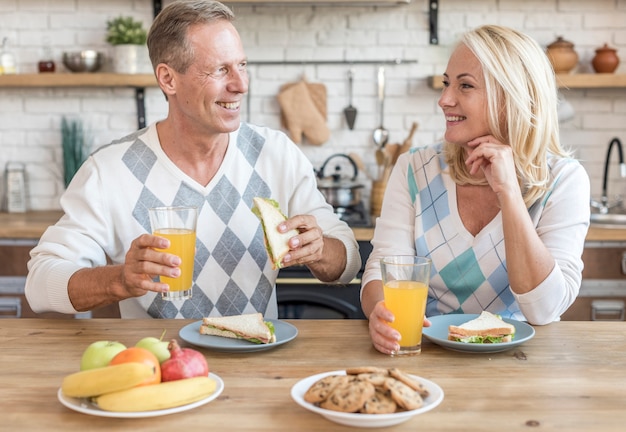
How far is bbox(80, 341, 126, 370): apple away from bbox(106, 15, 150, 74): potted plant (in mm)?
2688

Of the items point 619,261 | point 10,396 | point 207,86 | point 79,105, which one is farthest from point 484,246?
point 79,105

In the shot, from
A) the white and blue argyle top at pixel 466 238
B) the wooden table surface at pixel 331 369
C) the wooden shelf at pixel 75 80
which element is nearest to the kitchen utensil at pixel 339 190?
the wooden shelf at pixel 75 80

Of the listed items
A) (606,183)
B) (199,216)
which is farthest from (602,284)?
(199,216)

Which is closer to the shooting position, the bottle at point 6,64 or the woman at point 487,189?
the woman at point 487,189

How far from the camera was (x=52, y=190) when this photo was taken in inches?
162

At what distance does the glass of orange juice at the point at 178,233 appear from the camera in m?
1.66

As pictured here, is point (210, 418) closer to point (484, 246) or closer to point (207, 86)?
point (484, 246)

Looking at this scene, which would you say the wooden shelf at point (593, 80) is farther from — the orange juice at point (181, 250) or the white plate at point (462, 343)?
the orange juice at point (181, 250)

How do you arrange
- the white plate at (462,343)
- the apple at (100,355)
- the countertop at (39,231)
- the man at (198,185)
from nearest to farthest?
the apple at (100,355) → the white plate at (462,343) → the man at (198,185) → the countertop at (39,231)

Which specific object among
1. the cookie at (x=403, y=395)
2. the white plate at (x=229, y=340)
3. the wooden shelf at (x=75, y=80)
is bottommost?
the white plate at (x=229, y=340)

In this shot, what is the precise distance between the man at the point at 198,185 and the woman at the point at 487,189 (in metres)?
0.22

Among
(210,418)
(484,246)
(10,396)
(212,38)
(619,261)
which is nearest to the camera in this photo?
(210,418)

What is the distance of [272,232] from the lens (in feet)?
6.03

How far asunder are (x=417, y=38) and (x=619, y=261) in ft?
4.73
